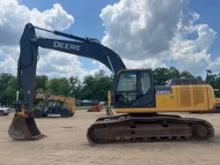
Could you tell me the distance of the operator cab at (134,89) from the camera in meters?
18.7

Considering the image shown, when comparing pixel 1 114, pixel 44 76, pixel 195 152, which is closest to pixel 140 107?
pixel 195 152

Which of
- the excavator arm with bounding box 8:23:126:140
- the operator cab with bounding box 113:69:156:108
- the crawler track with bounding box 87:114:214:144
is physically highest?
the excavator arm with bounding box 8:23:126:140

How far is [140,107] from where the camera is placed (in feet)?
61.1

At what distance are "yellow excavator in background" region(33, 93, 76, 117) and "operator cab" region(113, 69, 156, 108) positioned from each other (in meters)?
28.3

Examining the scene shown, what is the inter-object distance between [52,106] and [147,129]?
2964 cm

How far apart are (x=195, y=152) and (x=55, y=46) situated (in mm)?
11554

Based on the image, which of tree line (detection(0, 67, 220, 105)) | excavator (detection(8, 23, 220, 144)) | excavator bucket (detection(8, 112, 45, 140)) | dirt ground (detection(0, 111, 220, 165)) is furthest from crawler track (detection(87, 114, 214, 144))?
tree line (detection(0, 67, 220, 105))

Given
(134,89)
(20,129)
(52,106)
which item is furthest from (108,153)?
(52,106)

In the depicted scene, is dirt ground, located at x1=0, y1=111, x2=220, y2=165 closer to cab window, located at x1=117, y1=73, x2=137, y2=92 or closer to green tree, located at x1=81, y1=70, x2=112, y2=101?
cab window, located at x1=117, y1=73, x2=137, y2=92

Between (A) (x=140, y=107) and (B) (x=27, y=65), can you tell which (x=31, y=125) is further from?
(A) (x=140, y=107)

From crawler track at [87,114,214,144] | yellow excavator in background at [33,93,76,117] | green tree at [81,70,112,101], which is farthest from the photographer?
green tree at [81,70,112,101]

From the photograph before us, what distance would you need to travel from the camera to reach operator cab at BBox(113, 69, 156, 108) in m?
18.7

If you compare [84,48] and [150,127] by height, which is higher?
[84,48]

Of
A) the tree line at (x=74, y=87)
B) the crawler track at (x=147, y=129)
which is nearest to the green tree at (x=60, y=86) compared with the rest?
the tree line at (x=74, y=87)
